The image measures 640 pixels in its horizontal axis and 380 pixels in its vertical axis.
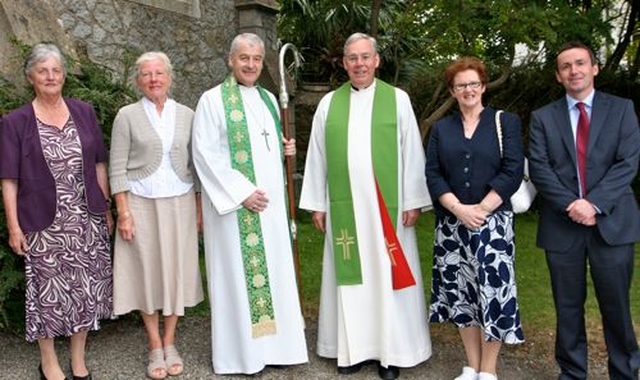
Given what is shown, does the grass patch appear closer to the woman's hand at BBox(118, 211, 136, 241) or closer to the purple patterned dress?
the woman's hand at BBox(118, 211, 136, 241)

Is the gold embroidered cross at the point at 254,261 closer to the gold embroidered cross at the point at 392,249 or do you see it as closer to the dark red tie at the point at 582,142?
the gold embroidered cross at the point at 392,249

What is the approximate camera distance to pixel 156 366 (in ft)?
13.0

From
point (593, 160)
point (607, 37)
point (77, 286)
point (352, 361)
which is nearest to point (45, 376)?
point (77, 286)

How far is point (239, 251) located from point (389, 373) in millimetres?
1160

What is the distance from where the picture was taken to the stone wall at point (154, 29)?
15.6ft

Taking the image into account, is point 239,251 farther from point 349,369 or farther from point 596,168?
point 596,168

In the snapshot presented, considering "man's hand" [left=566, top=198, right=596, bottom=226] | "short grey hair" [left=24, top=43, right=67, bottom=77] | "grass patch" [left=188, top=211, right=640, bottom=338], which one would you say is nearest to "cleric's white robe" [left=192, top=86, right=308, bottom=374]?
"short grey hair" [left=24, top=43, right=67, bottom=77]

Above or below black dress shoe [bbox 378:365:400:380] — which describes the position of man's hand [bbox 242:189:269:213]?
above

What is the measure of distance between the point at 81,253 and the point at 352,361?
169cm

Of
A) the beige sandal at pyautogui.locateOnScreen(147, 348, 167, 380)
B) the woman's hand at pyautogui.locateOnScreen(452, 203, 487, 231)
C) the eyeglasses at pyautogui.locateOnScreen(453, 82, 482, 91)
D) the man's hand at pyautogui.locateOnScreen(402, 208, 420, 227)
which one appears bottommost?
the beige sandal at pyautogui.locateOnScreen(147, 348, 167, 380)

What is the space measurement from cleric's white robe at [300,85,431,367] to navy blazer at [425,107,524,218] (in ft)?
1.21

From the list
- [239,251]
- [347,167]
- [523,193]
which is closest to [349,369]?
[239,251]

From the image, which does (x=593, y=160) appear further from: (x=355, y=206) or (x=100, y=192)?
(x=100, y=192)

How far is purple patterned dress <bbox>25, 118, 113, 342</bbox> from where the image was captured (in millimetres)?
3500
